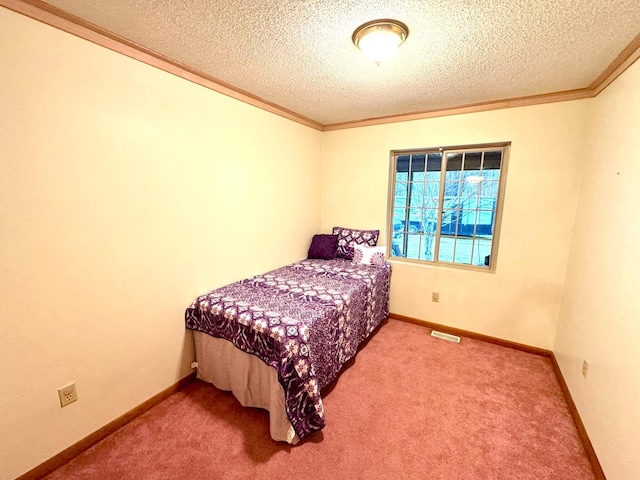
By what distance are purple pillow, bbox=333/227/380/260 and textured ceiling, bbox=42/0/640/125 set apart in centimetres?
149

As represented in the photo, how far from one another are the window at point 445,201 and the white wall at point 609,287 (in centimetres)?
66

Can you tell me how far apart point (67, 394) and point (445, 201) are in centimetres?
339

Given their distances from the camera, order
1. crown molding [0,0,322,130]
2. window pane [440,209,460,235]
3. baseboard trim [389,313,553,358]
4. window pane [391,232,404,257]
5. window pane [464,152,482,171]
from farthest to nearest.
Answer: window pane [391,232,404,257] < window pane [440,209,460,235] < window pane [464,152,482,171] < baseboard trim [389,313,553,358] < crown molding [0,0,322,130]

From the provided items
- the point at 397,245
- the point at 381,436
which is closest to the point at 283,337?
the point at 381,436

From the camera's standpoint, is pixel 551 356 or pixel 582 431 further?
pixel 551 356

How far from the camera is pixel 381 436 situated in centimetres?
164

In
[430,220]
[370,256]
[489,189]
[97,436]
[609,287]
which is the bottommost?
[97,436]

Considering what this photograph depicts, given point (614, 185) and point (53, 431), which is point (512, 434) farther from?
point (53, 431)

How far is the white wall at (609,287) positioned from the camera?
4.21ft

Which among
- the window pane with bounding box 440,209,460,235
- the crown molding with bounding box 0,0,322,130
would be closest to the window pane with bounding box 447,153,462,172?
the window pane with bounding box 440,209,460,235

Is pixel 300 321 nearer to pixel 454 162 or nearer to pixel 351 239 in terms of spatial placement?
pixel 351 239

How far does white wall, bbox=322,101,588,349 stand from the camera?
7.57 feet

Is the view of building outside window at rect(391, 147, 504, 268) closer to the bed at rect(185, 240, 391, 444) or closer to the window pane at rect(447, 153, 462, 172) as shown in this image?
the window pane at rect(447, 153, 462, 172)

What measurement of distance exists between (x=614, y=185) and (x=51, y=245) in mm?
3214
